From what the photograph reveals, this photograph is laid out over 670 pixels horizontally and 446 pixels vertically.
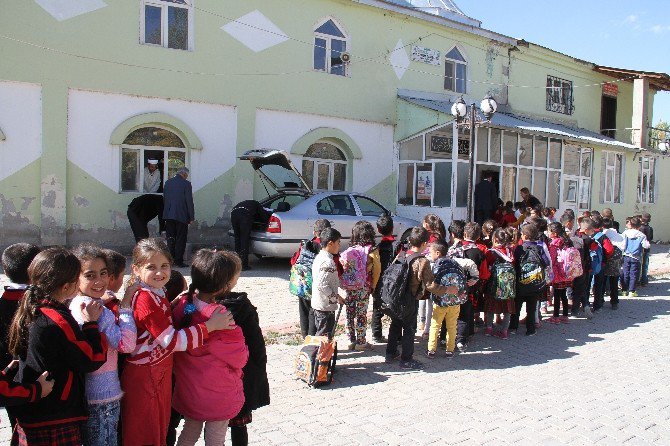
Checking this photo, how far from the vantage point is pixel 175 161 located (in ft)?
39.9

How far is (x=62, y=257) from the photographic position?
256 cm

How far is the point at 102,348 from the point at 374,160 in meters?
13.0

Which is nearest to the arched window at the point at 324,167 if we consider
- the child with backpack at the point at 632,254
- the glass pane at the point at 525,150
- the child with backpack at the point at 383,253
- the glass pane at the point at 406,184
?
the glass pane at the point at 406,184

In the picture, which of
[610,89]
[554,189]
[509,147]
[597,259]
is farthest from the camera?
[610,89]

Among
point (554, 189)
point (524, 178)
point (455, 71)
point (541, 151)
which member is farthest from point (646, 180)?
point (455, 71)

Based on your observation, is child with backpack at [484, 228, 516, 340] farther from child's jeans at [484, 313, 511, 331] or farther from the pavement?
the pavement

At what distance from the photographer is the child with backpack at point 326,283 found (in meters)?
5.22

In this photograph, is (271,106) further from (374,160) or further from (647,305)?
(647,305)

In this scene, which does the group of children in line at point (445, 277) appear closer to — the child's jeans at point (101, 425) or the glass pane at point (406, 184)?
the child's jeans at point (101, 425)

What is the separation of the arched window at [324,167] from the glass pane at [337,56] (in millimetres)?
1895

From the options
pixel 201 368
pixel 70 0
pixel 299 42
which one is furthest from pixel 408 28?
pixel 201 368

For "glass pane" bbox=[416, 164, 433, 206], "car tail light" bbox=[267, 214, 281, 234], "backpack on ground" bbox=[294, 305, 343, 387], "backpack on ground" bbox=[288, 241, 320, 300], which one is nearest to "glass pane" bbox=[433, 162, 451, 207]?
"glass pane" bbox=[416, 164, 433, 206]

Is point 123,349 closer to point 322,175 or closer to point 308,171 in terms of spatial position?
point 308,171

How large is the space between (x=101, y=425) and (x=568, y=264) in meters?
6.32
